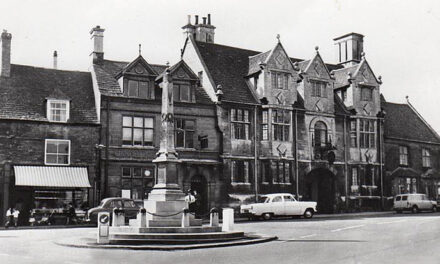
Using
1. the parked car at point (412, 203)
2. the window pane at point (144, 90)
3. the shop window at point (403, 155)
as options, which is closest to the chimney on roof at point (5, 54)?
the window pane at point (144, 90)

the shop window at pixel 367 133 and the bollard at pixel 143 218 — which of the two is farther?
the shop window at pixel 367 133

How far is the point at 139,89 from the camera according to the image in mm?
38250

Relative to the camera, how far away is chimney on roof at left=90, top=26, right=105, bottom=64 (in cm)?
4016

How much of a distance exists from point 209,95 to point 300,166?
8.42 m

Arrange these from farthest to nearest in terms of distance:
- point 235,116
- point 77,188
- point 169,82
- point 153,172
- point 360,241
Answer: point 235,116 → point 153,172 → point 77,188 → point 169,82 → point 360,241

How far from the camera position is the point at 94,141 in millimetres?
36250

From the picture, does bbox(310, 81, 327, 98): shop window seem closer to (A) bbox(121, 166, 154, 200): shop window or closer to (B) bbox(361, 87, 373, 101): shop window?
(B) bbox(361, 87, 373, 101): shop window

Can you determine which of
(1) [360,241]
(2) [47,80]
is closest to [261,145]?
(2) [47,80]

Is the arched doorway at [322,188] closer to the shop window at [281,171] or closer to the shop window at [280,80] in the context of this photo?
the shop window at [281,171]

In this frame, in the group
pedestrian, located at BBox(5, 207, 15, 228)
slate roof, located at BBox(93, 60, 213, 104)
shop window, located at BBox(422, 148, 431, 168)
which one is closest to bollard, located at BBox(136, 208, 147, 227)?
pedestrian, located at BBox(5, 207, 15, 228)

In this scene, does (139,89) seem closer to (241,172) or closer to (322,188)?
(241,172)

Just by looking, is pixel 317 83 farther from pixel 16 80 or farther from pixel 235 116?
pixel 16 80

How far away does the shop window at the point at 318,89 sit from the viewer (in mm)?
44844

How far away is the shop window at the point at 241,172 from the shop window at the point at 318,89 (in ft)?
27.1
